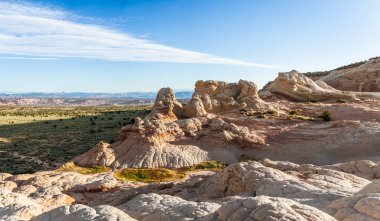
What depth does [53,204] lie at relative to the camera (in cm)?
3058

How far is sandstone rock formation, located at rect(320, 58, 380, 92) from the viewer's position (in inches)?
3524

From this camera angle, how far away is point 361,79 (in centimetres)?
9281

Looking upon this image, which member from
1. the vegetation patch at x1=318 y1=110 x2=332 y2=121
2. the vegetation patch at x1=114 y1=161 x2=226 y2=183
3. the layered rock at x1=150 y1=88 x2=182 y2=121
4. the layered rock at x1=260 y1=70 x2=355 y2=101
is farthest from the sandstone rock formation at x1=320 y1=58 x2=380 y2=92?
the vegetation patch at x1=114 y1=161 x2=226 y2=183

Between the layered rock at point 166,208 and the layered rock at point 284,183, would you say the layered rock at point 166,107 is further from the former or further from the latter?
the layered rock at point 166,208

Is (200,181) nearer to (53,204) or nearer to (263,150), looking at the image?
(53,204)

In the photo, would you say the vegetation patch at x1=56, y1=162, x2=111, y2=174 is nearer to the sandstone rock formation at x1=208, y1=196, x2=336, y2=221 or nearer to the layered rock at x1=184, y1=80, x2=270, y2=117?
the layered rock at x1=184, y1=80, x2=270, y2=117

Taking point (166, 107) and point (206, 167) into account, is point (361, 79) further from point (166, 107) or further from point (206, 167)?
point (206, 167)

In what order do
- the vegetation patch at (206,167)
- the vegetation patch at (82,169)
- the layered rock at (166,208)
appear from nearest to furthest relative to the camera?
the layered rock at (166,208) → the vegetation patch at (82,169) → the vegetation patch at (206,167)

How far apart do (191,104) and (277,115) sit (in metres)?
13.7

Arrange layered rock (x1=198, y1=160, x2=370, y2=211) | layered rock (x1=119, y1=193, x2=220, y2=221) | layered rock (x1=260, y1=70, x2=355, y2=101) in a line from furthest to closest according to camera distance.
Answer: layered rock (x1=260, y1=70, x2=355, y2=101) → layered rock (x1=198, y1=160, x2=370, y2=211) → layered rock (x1=119, y1=193, x2=220, y2=221)

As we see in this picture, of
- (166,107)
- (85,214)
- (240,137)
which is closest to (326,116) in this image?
(240,137)

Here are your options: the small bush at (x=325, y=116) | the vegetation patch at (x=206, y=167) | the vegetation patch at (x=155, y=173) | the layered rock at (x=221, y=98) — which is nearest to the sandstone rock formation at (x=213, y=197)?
the vegetation patch at (x=155, y=173)

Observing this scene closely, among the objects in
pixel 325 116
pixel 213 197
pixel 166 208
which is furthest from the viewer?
pixel 325 116

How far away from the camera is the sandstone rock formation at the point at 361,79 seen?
8950 centimetres
